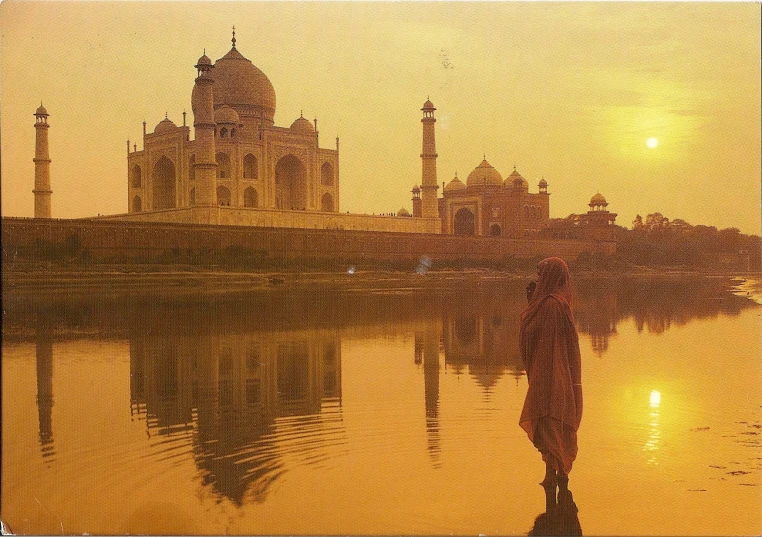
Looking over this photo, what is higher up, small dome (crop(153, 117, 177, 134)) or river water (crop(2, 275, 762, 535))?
small dome (crop(153, 117, 177, 134))

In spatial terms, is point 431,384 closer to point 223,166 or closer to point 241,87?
point 223,166

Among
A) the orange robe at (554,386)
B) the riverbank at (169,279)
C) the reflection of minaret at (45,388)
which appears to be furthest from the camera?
the riverbank at (169,279)

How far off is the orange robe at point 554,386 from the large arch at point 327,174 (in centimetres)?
3414

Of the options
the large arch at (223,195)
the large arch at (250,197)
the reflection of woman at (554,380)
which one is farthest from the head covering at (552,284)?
the large arch at (250,197)

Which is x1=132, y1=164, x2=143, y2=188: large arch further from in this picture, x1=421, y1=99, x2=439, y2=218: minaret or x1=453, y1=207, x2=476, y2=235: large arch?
x1=453, y1=207, x2=476, y2=235: large arch

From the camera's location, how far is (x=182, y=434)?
5227mm

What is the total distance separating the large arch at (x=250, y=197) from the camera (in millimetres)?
34844

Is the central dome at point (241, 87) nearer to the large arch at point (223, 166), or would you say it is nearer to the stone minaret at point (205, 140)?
the large arch at point (223, 166)

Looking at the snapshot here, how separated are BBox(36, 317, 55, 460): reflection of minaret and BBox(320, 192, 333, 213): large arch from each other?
26.8m

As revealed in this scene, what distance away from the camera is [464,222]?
4906 centimetres

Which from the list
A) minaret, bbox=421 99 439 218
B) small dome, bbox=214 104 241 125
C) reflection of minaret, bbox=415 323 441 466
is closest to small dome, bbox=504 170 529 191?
minaret, bbox=421 99 439 218

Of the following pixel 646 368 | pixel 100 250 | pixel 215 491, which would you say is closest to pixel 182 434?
pixel 215 491

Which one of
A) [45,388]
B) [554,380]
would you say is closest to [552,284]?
[554,380]

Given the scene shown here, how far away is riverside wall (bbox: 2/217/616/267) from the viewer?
75.2 ft
